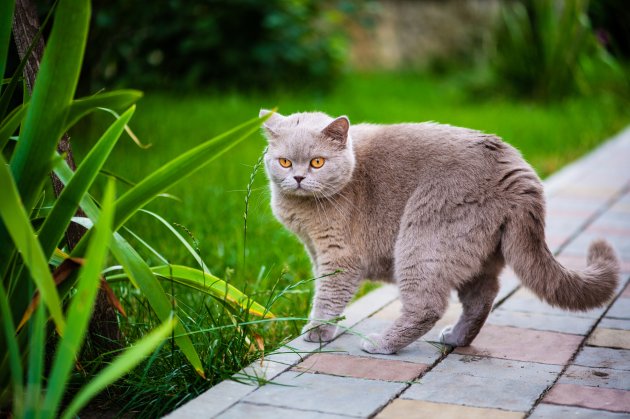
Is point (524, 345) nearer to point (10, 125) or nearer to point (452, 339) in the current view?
point (452, 339)

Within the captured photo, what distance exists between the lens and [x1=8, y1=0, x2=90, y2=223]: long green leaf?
2.06m

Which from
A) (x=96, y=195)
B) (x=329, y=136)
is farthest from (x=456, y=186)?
(x=96, y=195)

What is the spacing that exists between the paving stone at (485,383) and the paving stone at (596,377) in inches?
1.8

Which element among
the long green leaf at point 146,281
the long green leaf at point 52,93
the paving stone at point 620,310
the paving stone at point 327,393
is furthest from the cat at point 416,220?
the long green leaf at point 52,93

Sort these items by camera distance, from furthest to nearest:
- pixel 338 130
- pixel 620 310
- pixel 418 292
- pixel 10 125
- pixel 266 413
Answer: pixel 620 310 < pixel 338 130 < pixel 418 292 < pixel 266 413 < pixel 10 125

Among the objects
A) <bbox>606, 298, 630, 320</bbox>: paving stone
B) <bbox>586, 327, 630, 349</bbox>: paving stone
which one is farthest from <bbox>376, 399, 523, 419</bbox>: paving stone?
<bbox>606, 298, 630, 320</bbox>: paving stone

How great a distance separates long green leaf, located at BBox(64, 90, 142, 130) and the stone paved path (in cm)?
86

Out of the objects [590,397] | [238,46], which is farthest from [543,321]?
[238,46]

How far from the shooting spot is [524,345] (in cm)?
295

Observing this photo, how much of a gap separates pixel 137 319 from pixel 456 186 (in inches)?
48.8

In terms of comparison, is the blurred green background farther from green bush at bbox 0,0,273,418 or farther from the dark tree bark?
green bush at bbox 0,0,273,418

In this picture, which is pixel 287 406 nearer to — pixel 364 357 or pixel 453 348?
pixel 364 357

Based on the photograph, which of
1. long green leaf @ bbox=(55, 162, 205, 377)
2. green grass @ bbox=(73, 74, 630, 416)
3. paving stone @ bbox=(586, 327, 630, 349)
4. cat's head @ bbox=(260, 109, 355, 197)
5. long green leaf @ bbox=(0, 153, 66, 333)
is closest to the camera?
long green leaf @ bbox=(0, 153, 66, 333)

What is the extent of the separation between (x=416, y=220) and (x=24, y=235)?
1.40m
